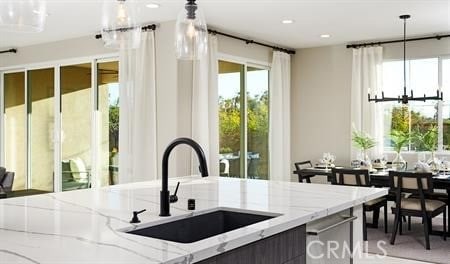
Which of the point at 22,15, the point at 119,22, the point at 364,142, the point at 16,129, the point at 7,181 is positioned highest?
the point at 119,22

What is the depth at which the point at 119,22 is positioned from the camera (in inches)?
114

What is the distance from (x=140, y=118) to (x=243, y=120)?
190cm

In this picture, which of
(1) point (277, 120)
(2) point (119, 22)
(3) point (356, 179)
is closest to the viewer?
(2) point (119, 22)

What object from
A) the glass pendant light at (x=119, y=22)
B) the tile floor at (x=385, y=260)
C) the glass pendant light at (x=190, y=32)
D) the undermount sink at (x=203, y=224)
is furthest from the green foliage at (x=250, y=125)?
the undermount sink at (x=203, y=224)

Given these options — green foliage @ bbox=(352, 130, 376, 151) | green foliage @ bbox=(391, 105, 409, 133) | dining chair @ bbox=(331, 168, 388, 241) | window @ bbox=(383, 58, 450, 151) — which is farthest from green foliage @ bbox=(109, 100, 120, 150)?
green foliage @ bbox=(391, 105, 409, 133)

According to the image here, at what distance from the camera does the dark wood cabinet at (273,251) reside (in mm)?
1622

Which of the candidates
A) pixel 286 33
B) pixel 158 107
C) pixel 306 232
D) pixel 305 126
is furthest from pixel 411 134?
pixel 306 232

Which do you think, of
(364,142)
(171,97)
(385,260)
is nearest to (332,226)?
(385,260)

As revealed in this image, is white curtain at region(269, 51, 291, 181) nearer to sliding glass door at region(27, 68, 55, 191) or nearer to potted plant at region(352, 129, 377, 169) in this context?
potted plant at region(352, 129, 377, 169)

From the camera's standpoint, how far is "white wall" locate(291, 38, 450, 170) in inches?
306

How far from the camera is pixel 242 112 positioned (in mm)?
7348

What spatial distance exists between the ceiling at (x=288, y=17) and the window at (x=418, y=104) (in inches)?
22.5

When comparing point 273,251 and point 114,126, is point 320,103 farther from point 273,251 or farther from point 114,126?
point 273,251

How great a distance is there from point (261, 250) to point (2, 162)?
761cm
